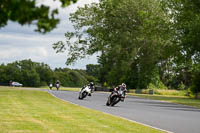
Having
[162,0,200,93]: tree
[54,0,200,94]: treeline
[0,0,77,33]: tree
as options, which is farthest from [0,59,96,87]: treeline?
[0,0,77,33]: tree

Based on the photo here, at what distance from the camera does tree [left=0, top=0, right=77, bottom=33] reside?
159 inches

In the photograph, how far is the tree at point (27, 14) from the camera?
13.3 ft

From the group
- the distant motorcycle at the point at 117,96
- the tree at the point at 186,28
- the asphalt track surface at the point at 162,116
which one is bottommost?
the asphalt track surface at the point at 162,116

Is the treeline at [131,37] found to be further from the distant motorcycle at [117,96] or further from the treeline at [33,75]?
the treeline at [33,75]

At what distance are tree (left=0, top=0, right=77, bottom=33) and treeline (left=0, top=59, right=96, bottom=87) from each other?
125 meters

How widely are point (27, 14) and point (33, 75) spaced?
462ft

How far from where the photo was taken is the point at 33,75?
470 ft

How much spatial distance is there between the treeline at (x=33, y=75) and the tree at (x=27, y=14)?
12514cm

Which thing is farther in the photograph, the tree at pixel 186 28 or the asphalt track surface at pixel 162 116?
the tree at pixel 186 28

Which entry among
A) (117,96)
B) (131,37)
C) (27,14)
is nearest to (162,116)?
(117,96)

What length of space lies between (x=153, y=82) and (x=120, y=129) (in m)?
63.9

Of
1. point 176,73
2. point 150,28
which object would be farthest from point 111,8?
point 176,73

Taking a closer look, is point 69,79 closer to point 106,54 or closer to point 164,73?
point 164,73

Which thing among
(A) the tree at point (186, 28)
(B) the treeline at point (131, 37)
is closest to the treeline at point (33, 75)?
(B) the treeline at point (131, 37)
